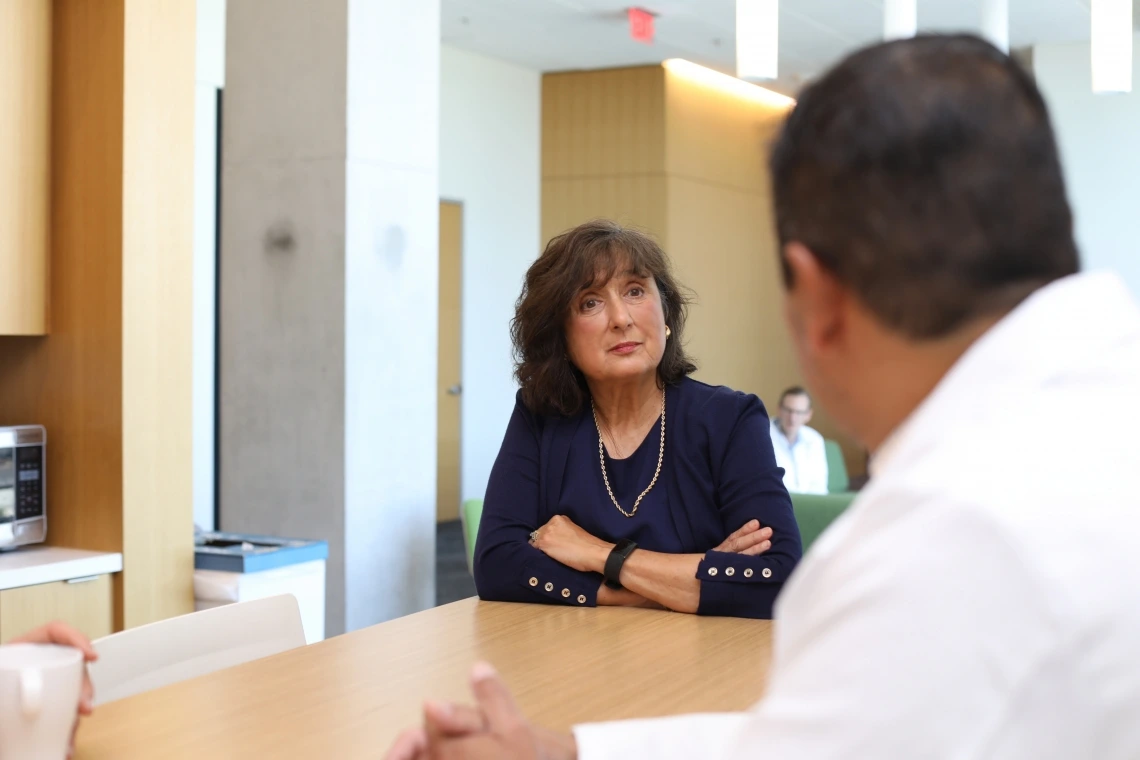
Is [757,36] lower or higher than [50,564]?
higher

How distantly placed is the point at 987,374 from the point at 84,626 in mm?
2990

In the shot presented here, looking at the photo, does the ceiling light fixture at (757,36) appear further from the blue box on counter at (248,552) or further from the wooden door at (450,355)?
the wooden door at (450,355)

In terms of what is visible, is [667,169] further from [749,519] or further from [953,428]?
[953,428]

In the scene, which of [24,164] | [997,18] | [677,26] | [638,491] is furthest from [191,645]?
[677,26]

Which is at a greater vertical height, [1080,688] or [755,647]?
[1080,688]

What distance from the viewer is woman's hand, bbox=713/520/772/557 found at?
2.13m

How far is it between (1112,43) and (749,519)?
112 inches

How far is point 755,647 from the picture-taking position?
5.66ft

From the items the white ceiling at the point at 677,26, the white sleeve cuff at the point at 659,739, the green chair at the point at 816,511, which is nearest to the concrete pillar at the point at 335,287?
the green chair at the point at 816,511

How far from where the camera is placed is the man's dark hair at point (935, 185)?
2.10 feet

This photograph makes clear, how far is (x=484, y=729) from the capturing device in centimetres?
96

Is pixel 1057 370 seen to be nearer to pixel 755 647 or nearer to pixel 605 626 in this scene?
pixel 755 647

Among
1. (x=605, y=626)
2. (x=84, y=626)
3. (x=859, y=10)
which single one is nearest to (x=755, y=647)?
(x=605, y=626)

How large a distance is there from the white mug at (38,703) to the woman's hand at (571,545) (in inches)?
42.5
